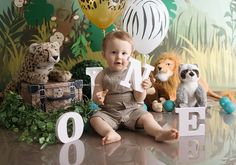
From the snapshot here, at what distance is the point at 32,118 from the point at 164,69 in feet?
1.78

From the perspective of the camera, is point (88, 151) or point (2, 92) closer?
point (88, 151)

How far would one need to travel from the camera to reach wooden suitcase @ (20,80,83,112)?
1247mm

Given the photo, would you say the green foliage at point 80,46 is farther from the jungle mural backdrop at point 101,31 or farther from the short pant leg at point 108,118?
the short pant leg at point 108,118

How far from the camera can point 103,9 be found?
1.36 meters

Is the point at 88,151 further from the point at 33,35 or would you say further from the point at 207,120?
the point at 33,35

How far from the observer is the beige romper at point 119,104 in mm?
1191

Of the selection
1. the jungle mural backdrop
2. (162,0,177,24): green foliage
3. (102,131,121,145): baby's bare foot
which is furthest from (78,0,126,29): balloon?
(102,131,121,145): baby's bare foot

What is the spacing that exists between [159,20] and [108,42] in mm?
289

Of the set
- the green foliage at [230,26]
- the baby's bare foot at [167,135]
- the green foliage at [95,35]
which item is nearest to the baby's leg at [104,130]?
the baby's bare foot at [167,135]

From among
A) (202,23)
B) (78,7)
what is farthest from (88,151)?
(202,23)

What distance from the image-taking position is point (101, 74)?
121 centimetres

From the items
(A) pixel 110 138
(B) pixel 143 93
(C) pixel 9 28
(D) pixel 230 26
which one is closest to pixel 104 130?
(A) pixel 110 138

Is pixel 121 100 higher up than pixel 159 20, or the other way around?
pixel 159 20

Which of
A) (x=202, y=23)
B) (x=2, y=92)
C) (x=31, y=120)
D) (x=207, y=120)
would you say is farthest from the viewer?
(x=202, y=23)
